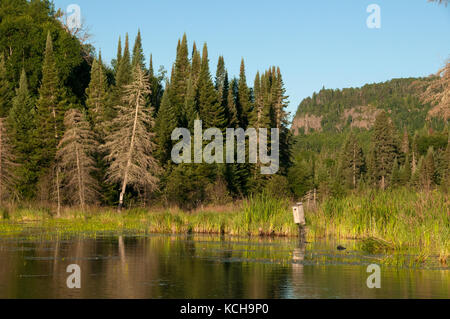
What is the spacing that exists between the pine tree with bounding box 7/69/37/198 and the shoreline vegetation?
23.5 metres

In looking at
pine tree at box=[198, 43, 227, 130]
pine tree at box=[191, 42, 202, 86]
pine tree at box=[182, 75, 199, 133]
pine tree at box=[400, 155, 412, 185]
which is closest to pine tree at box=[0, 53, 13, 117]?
pine tree at box=[182, 75, 199, 133]

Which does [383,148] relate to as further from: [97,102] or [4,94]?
[4,94]

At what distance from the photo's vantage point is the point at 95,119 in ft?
248

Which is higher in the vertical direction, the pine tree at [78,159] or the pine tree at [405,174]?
the pine tree at [405,174]

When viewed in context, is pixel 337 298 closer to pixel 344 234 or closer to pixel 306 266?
pixel 306 266

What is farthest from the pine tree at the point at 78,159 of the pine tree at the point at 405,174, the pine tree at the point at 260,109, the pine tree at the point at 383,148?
the pine tree at the point at 383,148

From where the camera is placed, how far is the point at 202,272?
17.0 meters

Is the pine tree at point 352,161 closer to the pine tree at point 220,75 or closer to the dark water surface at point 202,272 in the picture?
the pine tree at point 220,75

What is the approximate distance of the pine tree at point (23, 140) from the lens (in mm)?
62250

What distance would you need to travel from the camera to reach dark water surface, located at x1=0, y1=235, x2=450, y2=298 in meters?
13.9

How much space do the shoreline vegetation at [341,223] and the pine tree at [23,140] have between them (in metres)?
23.5

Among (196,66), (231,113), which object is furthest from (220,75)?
(231,113)

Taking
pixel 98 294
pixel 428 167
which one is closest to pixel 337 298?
pixel 98 294

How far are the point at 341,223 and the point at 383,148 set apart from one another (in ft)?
389
